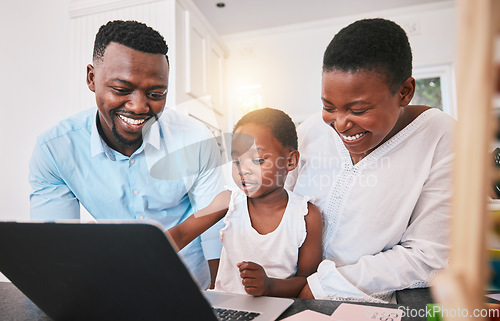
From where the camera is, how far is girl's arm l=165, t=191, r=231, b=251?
43.7 inches

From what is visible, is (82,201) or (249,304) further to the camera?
(82,201)

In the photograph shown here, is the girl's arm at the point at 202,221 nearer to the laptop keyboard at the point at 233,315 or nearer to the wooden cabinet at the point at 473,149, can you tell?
the laptop keyboard at the point at 233,315

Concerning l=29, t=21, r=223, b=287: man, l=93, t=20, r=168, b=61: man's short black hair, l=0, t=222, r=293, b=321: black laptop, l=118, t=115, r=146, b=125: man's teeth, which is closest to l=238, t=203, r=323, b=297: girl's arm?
l=29, t=21, r=223, b=287: man

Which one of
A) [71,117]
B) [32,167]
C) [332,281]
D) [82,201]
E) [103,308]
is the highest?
[71,117]

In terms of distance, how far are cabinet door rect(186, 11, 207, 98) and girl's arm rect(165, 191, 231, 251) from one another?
40 centimetres

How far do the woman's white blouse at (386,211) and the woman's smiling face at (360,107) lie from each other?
48mm

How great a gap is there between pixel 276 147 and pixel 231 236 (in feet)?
0.99

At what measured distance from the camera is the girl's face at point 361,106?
871mm

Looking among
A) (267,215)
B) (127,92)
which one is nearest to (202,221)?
(267,215)

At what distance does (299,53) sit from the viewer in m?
1.19

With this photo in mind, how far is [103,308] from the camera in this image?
0.51 m

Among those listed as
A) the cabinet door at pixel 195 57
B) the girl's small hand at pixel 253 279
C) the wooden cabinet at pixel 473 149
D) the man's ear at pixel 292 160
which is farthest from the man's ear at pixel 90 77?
the wooden cabinet at pixel 473 149

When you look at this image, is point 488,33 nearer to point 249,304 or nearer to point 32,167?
point 249,304

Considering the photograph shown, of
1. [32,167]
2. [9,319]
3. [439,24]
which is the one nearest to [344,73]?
[439,24]
